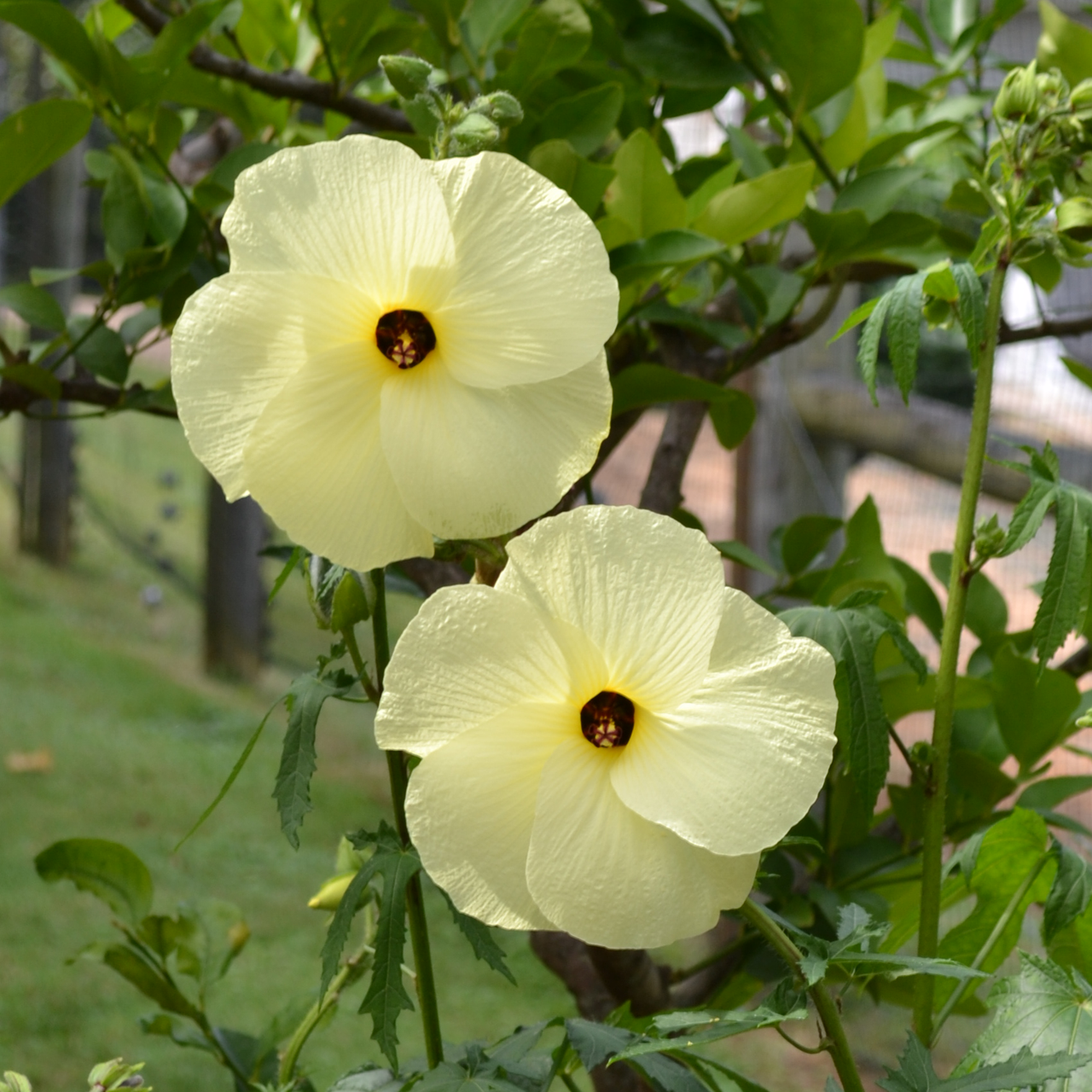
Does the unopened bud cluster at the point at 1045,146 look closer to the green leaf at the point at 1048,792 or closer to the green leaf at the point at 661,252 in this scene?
the green leaf at the point at 661,252

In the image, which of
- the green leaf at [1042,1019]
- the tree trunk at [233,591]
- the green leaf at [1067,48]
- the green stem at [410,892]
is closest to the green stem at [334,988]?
the green stem at [410,892]

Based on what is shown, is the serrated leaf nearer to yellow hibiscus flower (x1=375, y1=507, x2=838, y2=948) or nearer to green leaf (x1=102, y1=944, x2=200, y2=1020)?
yellow hibiscus flower (x1=375, y1=507, x2=838, y2=948)

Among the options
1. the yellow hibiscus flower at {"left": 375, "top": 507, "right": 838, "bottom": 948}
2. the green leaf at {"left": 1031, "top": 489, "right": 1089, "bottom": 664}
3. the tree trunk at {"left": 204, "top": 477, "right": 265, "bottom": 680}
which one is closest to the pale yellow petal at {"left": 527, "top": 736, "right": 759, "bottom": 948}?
the yellow hibiscus flower at {"left": 375, "top": 507, "right": 838, "bottom": 948}

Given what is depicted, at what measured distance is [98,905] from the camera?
36.6 inches

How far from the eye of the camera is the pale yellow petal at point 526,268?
199mm

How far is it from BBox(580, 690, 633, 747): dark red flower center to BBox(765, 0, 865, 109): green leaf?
271mm

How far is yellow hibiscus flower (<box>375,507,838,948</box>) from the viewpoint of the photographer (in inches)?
7.6

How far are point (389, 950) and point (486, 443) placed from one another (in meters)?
0.11

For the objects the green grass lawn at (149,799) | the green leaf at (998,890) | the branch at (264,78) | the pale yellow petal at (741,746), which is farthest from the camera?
the green grass lawn at (149,799)

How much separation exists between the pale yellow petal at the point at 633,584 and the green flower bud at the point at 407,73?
0.11 metres

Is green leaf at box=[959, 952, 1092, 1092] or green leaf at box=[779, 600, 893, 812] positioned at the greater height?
green leaf at box=[779, 600, 893, 812]

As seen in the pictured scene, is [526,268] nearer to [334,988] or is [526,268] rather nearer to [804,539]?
[334,988]

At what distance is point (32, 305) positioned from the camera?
1.34 feet

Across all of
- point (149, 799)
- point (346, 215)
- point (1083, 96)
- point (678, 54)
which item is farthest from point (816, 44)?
point (149, 799)
